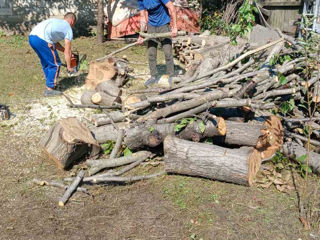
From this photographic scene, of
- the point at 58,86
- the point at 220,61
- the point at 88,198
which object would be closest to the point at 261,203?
the point at 88,198

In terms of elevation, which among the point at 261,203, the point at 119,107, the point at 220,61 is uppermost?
the point at 220,61

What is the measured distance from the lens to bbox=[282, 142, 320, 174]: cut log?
14.1 ft

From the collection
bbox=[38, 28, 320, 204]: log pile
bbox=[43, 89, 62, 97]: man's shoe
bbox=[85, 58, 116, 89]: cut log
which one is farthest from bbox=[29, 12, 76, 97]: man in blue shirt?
bbox=[38, 28, 320, 204]: log pile

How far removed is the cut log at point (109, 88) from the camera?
610cm

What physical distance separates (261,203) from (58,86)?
202 inches

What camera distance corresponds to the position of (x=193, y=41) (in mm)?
9219

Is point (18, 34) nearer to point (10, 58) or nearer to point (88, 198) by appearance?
point (10, 58)

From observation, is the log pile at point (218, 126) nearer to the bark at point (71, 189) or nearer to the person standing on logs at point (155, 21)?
the bark at point (71, 189)

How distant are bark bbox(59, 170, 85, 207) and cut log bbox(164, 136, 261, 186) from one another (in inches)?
41.5

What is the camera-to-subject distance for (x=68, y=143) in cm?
435

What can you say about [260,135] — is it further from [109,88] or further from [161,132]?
[109,88]

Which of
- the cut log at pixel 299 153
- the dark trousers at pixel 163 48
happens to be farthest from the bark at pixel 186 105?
the dark trousers at pixel 163 48

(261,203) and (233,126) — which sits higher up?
(233,126)

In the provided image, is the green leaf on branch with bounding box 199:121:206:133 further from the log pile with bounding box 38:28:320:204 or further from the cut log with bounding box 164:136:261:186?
the cut log with bounding box 164:136:261:186
